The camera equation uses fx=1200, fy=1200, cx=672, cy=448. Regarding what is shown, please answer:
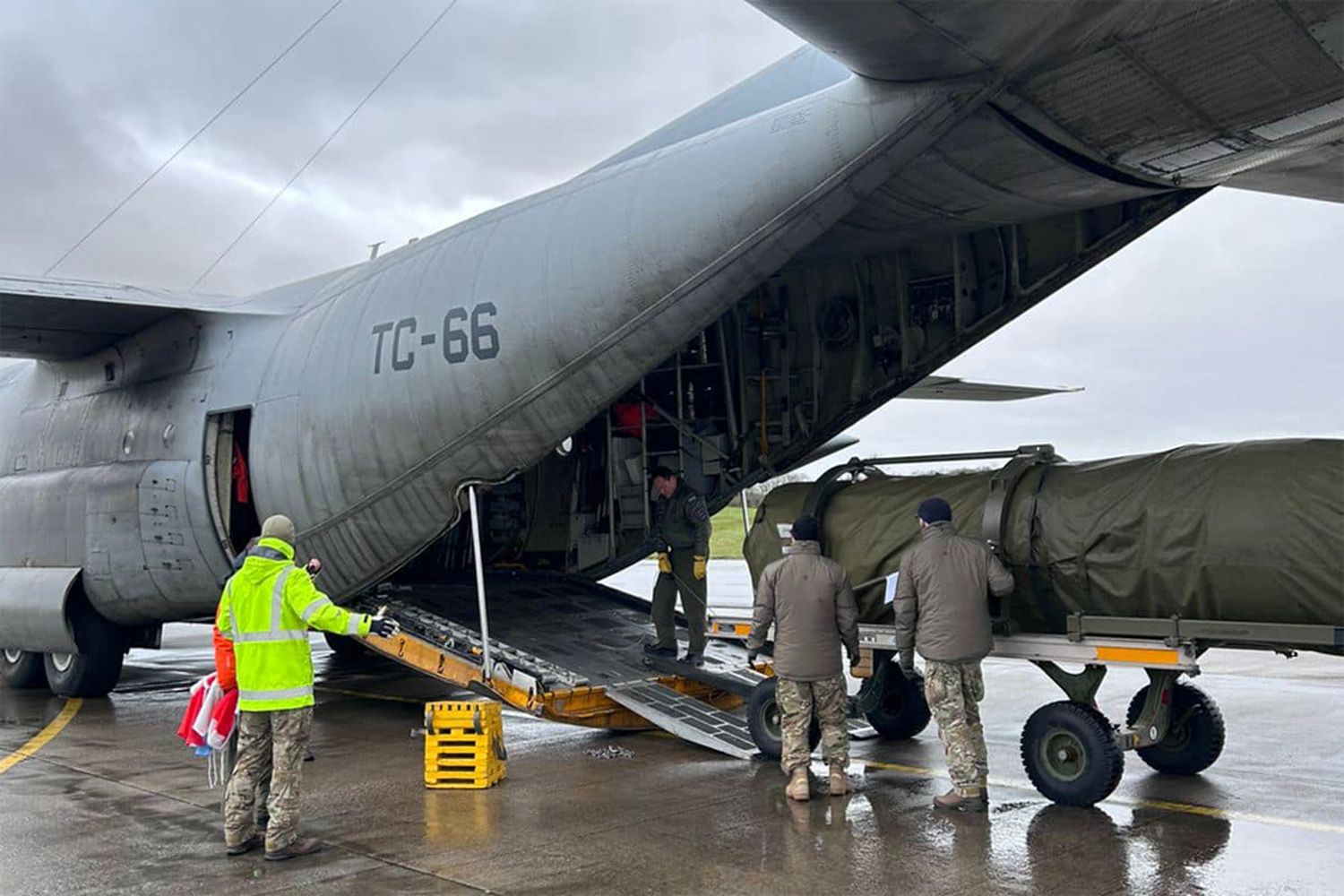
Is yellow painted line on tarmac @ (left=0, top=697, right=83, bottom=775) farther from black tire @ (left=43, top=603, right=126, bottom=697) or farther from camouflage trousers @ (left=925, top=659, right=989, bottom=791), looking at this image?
camouflage trousers @ (left=925, top=659, right=989, bottom=791)

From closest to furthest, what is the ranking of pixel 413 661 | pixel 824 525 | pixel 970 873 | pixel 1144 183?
1. pixel 970 873
2. pixel 1144 183
3. pixel 824 525
4. pixel 413 661

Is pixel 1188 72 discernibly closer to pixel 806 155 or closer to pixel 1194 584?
pixel 806 155

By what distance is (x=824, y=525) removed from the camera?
30.8ft

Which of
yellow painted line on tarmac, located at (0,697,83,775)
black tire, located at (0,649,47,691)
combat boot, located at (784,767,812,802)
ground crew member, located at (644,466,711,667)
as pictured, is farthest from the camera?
black tire, located at (0,649,47,691)

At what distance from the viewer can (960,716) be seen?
24.6 ft

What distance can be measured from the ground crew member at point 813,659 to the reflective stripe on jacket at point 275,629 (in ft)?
9.20

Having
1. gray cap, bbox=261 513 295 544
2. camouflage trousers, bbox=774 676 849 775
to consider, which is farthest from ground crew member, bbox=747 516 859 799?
gray cap, bbox=261 513 295 544

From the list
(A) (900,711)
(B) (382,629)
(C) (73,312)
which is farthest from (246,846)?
(C) (73,312)

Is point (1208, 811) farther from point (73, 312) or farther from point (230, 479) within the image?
point (73, 312)

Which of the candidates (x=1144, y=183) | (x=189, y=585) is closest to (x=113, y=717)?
(x=189, y=585)

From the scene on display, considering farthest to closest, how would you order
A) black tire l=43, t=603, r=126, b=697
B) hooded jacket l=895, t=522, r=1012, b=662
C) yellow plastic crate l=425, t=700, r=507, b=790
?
black tire l=43, t=603, r=126, b=697 → yellow plastic crate l=425, t=700, r=507, b=790 → hooded jacket l=895, t=522, r=1012, b=662

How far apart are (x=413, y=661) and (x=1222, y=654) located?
1218cm

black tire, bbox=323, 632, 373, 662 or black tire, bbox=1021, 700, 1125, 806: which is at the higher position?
black tire, bbox=1021, 700, 1125, 806

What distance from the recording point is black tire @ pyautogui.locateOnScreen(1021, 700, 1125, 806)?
7395 mm
